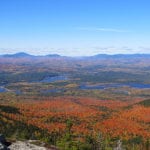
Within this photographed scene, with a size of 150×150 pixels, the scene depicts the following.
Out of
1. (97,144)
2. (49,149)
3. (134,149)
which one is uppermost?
(49,149)

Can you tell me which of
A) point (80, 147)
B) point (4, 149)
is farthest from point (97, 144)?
point (4, 149)

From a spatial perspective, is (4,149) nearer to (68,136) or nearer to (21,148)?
(21,148)

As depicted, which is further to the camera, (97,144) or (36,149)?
(97,144)

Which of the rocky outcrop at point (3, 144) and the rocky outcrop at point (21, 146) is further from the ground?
the rocky outcrop at point (3, 144)

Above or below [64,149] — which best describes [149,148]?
below

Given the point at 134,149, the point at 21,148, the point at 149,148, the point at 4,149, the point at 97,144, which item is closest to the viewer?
the point at 4,149

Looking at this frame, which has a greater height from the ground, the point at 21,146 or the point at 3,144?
the point at 3,144

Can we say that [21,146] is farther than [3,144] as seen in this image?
Yes

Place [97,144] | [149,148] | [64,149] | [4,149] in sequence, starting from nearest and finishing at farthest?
[4,149] < [64,149] < [97,144] < [149,148]

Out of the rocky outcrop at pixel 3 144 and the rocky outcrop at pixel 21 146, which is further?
the rocky outcrop at pixel 21 146

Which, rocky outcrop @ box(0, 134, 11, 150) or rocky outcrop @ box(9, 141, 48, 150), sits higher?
rocky outcrop @ box(0, 134, 11, 150)

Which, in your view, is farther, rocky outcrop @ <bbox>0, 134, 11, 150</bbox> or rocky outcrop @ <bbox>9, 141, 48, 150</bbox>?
rocky outcrop @ <bbox>9, 141, 48, 150</bbox>
